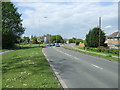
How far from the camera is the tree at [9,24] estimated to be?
142 ft

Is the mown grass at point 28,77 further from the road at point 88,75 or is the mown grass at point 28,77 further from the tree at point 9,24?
the tree at point 9,24

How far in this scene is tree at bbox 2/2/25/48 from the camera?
142 feet

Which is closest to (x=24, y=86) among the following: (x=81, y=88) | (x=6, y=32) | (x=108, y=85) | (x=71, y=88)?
(x=71, y=88)

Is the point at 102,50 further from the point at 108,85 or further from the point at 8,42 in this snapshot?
the point at 8,42

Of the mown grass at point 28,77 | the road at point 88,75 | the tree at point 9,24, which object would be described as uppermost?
the tree at point 9,24

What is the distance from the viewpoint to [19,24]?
50688 millimetres

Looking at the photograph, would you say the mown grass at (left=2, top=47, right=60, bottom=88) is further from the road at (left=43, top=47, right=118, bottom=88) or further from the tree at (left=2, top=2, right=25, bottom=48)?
the tree at (left=2, top=2, right=25, bottom=48)

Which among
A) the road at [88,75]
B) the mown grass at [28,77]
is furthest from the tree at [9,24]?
the road at [88,75]

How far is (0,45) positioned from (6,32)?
15.7 ft

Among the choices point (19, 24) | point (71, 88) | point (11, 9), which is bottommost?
point (71, 88)

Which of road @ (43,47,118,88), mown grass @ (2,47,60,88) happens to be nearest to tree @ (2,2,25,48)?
mown grass @ (2,47,60,88)

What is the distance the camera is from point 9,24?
4500 cm

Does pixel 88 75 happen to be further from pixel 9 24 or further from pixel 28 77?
pixel 9 24

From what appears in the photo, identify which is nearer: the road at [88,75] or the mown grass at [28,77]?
the mown grass at [28,77]
